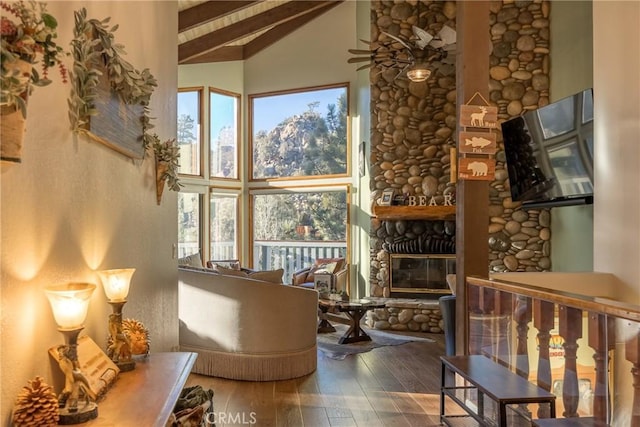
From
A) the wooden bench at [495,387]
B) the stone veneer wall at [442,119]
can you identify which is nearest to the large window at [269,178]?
the stone veneer wall at [442,119]

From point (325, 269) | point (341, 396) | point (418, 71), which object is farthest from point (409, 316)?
point (418, 71)

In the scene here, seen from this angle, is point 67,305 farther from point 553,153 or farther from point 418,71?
point 553,153

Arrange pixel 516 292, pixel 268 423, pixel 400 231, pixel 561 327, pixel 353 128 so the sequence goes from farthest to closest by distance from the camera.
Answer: pixel 353 128, pixel 400 231, pixel 268 423, pixel 516 292, pixel 561 327

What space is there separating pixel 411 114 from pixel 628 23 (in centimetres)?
325

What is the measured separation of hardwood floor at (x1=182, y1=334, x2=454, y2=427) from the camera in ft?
11.2

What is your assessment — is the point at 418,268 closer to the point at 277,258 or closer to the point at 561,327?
the point at 277,258

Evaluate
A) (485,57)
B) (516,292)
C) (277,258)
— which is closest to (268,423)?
(516,292)

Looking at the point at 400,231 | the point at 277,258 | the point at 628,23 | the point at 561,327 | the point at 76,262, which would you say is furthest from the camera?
the point at 277,258

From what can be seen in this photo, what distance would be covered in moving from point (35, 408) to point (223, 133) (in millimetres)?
7821

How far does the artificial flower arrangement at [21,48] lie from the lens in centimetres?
114

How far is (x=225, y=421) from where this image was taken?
3389 millimetres

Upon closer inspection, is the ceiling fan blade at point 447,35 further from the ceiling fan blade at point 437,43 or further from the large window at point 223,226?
the large window at point 223,226

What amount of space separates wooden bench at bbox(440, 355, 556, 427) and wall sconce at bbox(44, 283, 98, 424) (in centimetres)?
185

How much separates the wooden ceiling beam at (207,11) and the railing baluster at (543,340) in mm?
5225
